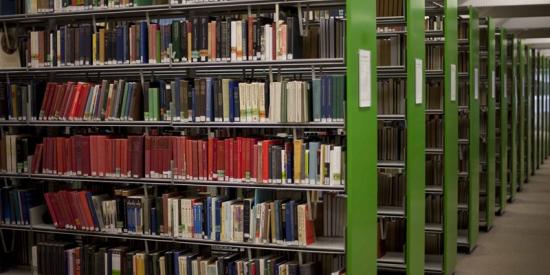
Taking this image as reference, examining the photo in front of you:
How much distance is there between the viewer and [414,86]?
5.42 m

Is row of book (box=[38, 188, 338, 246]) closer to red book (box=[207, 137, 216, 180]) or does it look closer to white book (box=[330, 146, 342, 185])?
red book (box=[207, 137, 216, 180])

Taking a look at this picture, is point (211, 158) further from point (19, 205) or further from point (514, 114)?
point (514, 114)

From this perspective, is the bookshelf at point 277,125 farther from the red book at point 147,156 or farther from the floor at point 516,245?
the floor at point 516,245

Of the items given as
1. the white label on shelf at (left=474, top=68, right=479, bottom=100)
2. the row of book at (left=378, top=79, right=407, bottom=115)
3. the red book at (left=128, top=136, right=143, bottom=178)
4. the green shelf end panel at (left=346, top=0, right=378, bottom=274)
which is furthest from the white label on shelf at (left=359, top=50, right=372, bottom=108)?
the white label on shelf at (left=474, top=68, right=479, bottom=100)

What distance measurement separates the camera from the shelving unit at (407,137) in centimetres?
536

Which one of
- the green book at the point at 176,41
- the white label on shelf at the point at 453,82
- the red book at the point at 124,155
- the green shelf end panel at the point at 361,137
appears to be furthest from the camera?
the white label on shelf at the point at 453,82

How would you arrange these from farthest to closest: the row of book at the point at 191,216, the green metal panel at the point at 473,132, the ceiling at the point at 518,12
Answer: the ceiling at the point at 518,12, the green metal panel at the point at 473,132, the row of book at the point at 191,216

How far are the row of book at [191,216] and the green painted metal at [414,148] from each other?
72cm

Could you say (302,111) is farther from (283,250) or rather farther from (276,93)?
(283,250)

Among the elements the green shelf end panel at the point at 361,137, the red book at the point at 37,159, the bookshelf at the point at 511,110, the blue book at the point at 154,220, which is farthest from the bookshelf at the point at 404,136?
the bookshelf at the point at 511,110

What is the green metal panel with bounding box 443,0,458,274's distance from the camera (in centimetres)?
616

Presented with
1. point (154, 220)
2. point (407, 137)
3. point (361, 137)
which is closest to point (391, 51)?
point (407, 137)

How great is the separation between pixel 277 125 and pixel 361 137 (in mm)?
608

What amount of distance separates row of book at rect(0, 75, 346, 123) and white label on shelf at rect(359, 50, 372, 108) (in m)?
0.12
